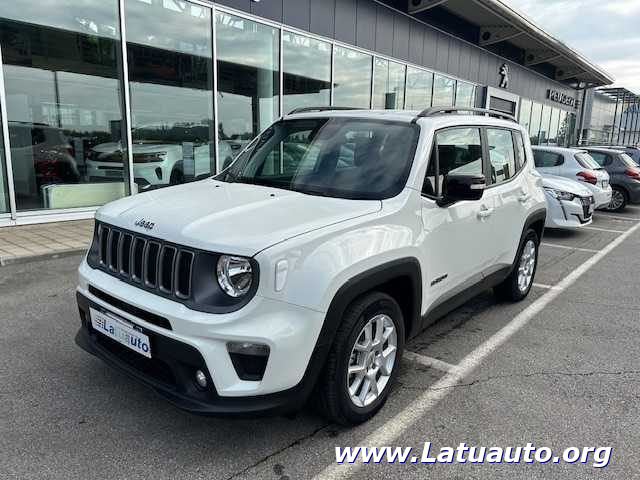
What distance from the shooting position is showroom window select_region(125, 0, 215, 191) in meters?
9.25

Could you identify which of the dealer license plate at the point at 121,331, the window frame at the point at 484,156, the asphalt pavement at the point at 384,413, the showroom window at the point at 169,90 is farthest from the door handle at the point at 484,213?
the showroom window at the point at 169,90

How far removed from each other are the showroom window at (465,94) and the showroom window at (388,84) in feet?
13.7

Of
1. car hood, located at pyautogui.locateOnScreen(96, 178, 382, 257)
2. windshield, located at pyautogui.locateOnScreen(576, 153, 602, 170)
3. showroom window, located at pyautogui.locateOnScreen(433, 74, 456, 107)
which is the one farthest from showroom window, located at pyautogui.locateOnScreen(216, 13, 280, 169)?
showroom window, located at pyautogui.locateOnScreen(433, 74, 456, 107)

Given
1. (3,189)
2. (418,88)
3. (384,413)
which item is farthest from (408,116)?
(418,88)

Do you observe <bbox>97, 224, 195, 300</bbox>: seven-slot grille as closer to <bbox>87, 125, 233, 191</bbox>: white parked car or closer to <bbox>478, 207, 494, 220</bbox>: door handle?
<bbox>478, 207, 494, 220</bbox>: door handle

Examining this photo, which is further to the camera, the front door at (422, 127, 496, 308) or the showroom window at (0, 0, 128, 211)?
the showroom window at (0, 0, 128, 211)

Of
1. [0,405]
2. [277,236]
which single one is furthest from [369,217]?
[0,405]

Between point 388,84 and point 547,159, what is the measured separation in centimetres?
582

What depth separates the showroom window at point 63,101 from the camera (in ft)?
26.0

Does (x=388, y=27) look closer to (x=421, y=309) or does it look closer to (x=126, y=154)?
(x=126, y=154)

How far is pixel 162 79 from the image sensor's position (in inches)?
382

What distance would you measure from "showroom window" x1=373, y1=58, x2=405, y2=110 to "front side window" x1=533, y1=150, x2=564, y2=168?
178 inches

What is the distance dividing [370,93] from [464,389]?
12.2 m

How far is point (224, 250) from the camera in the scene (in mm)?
2344
